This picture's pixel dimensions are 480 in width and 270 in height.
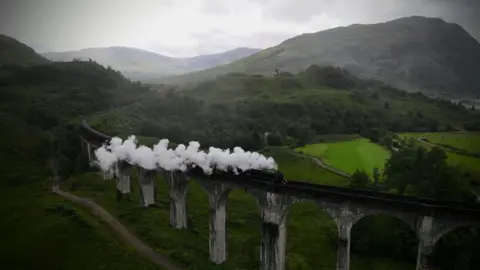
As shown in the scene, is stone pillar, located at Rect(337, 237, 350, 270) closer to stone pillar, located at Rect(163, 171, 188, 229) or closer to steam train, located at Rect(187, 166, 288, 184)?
steam train, located at Rect(187, 166, 288, 184)

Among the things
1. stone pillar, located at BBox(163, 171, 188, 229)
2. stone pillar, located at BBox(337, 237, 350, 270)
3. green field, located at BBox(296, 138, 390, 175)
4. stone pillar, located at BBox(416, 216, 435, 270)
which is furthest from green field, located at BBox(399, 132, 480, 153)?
stone pillar, located at BBox(163, 171, 188, 229)

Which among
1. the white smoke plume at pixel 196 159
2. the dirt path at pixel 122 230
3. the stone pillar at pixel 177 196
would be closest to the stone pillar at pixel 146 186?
the white smoke plume at pixel 196 159

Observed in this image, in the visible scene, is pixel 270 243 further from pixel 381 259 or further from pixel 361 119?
pixel 361 119

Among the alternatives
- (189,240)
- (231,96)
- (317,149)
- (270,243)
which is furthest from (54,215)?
(231,96)

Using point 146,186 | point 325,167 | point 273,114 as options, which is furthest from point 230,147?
point 273,114

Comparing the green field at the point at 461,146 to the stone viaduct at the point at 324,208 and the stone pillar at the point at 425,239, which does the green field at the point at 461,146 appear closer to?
the stone viaduct at the point at 324,208

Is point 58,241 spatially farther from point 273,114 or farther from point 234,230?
point 273,114
